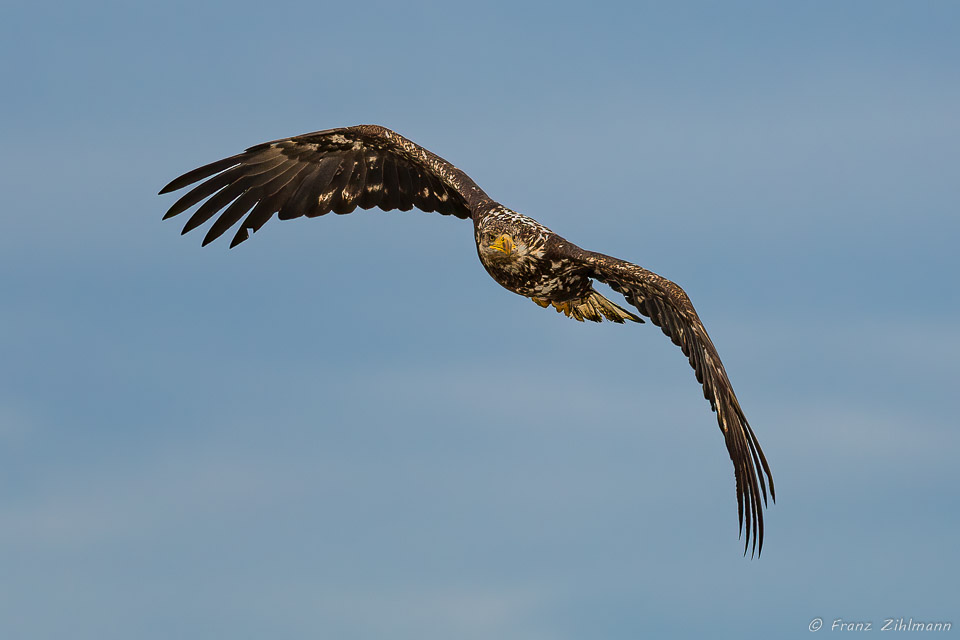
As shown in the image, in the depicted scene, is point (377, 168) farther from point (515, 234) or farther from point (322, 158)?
point (515, 234)

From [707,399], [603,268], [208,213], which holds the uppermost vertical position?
[208,213]

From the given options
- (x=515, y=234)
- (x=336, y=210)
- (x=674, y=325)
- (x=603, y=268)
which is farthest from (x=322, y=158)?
(x=674, y=325)

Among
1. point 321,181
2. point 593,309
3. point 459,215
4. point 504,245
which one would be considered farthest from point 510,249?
point 321,181

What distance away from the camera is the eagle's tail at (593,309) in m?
14.2

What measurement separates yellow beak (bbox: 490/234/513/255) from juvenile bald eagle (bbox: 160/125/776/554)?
0.07 ft

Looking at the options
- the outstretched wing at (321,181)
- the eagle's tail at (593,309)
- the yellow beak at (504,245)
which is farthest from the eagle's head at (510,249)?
the outstretched wing at (321,181)

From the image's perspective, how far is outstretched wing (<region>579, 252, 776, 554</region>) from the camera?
1108 centimetres

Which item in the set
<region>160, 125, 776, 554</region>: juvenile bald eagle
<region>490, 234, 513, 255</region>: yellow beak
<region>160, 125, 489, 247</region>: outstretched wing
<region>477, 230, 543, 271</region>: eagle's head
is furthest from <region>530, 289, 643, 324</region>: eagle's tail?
<region>160, 125, 489, 247</region>: outstretched wing

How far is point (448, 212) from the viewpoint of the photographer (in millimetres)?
15820

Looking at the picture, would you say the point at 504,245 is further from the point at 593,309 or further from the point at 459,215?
the point at 459,215

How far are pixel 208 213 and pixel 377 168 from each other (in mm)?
2240

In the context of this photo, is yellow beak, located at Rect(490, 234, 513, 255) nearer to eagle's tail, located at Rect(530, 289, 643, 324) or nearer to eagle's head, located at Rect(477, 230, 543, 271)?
eagle's head, located at Rect(477, 230, 543, 271)

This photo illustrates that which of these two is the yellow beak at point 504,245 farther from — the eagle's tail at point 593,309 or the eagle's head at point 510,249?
the eagle's tail at point 593,309

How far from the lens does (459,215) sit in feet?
51.9
